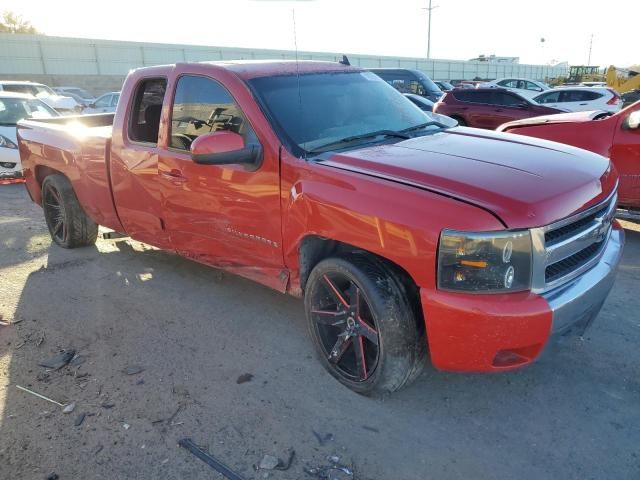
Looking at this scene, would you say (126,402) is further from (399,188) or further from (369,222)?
(399,188)

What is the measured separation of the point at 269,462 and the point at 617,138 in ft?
16.0

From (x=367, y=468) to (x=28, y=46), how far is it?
128 ft

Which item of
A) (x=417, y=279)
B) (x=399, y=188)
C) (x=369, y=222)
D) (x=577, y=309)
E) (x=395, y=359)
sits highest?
(x=399, y=188)

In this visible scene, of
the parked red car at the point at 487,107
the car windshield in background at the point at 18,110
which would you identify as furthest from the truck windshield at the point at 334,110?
the car windshield in background at the point at 18,110

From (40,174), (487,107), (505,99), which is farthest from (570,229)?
(505,99)

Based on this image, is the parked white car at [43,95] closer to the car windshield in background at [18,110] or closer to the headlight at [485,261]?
the car windshield in background at [18,110]

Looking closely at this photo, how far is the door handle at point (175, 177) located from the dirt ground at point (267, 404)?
1.10 metres

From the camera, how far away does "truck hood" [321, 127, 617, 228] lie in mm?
2455

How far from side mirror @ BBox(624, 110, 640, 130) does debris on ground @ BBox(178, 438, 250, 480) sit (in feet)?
16.2

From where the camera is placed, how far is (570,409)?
9.46ft

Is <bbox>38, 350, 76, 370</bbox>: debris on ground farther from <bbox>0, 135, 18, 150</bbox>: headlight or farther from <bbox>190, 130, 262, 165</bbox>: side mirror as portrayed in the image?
<bbox>0, 135, 18, 150</bbox>: headlight

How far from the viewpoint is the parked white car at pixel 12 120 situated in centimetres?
988

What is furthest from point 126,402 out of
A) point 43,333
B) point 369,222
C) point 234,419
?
point 369,222

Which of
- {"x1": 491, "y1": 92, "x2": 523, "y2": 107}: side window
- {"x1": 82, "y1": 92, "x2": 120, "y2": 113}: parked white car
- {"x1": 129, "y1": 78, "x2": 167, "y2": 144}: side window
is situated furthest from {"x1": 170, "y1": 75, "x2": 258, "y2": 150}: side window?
{"x1": 82, "y1": 92, "x2": 120, "y2": 113}: parked white car
